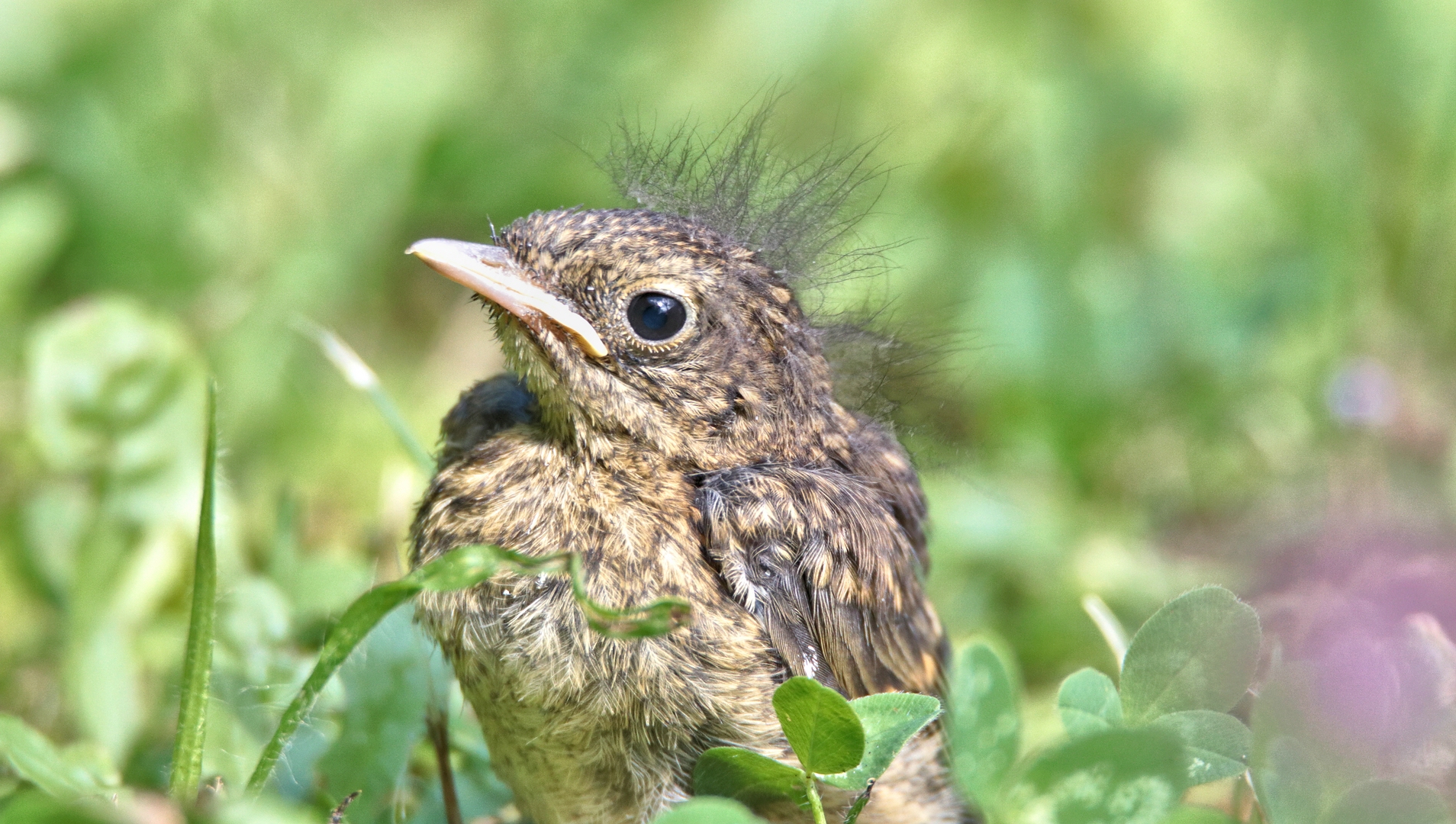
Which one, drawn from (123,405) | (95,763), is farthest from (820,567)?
(123,405)

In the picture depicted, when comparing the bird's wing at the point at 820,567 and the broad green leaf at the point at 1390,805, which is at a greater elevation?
the bird's wing at the point at 820,567

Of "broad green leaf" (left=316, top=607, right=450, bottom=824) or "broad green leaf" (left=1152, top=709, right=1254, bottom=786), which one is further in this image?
"broad green leaf" (left=316, top=607, right=450, bottom=824)

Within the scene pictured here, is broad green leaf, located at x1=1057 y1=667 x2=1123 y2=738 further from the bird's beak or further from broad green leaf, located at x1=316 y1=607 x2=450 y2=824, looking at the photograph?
broad green leaf, located at x1=316 y1=607 x2=450 y2=824

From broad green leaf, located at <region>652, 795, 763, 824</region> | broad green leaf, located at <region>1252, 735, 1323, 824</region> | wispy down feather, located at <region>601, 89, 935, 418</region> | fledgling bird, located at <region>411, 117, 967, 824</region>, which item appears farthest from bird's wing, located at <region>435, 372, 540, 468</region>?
broad green leaf, located at <region>1252, 735, 1323, 824</region>

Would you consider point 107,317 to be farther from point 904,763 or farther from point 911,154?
point 911,154

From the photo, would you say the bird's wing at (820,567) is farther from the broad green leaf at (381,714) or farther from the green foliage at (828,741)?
the broad green leaf at (381,714)

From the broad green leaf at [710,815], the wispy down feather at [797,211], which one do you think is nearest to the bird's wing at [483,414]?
the wispy down feather at [797,211]
